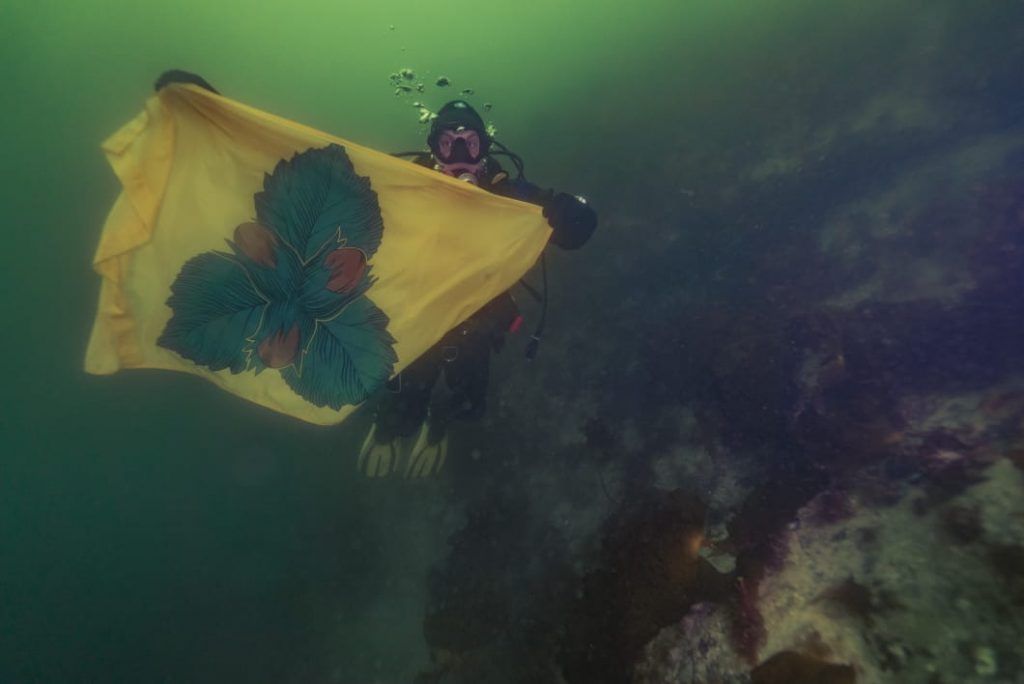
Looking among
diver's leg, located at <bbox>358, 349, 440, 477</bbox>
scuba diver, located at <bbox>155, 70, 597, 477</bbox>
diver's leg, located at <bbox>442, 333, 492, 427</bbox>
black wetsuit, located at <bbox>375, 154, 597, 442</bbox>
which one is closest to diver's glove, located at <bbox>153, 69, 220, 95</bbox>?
scuba diver, located at <bbox>155, 70, 597, 477</bbox>

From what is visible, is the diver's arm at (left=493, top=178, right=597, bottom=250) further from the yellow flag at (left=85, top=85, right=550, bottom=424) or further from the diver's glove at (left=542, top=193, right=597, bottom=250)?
the yellow flag at (left=85, top=85, right=550, bottom=424)

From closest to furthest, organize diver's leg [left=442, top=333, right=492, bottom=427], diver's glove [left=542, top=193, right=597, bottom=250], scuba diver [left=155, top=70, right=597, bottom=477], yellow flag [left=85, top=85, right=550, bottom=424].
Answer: yellow flag [left=85, top=85, right=550, bottom=424] → diver's glove [left=542, top=193, right=597, bottom=250] → scuba diver [left=155, top=70, right=597, bottom=477] → diver's leg [left=442, top=333, right=492, bottom=427]

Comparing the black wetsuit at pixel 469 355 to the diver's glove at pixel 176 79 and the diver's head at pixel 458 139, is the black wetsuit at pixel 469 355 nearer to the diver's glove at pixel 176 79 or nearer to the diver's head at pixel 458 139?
the diver's head at pixel 458 139

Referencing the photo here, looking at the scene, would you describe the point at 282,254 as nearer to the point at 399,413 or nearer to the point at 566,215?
the point at 566,215

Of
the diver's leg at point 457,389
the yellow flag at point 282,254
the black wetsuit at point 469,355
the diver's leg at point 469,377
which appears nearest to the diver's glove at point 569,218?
the black wetsuit at point 469,355

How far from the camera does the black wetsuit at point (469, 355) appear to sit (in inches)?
179

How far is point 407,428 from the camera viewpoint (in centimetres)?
629

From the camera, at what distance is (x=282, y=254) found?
151 inches

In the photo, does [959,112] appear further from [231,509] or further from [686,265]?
[231,509]

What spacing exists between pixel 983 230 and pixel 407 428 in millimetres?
7367

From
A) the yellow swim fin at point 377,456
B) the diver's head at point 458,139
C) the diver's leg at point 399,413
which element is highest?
the diver's head at point 458,139

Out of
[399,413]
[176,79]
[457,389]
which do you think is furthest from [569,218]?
[399,413]

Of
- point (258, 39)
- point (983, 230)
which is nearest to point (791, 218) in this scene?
point (983, 230)

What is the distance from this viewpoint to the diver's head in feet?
15.5
